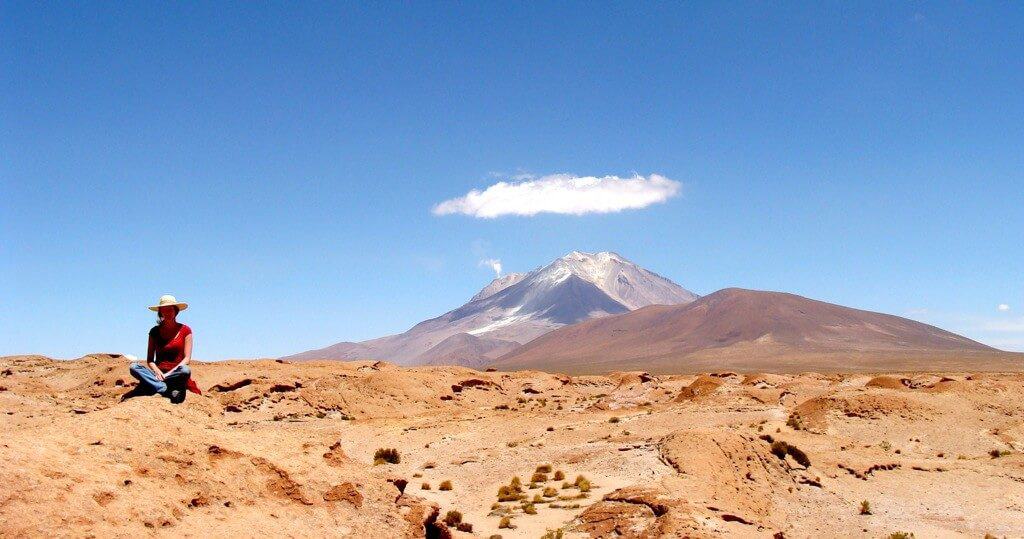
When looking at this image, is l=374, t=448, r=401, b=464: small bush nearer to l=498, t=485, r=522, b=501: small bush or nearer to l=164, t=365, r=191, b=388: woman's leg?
l=498, t=485, r=522, b=501: small bush

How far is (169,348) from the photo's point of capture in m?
8.97

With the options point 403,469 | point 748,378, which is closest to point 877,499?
point 403,469

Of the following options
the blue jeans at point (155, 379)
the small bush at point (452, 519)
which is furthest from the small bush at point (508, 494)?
the blue jeans at point (155, 379)

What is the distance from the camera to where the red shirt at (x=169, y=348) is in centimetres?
891

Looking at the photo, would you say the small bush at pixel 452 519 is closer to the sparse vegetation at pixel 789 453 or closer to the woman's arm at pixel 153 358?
the woman's arm at pixel 153 358

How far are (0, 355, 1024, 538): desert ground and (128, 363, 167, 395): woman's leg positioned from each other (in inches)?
14.2

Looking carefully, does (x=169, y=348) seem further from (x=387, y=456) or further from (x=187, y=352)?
(x=387, y=456)

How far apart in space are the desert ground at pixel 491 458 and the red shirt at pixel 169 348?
1.78 ft

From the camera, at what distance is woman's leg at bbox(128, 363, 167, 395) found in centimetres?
890

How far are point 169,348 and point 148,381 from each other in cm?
50

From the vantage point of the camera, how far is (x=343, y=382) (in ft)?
129

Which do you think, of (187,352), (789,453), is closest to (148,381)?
(187,352)

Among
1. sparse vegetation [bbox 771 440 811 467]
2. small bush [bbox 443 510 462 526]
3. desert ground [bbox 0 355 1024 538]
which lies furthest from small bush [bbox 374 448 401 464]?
sparse vegetation [bbox 771 440 811 467]

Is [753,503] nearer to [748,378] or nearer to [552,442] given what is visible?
[552,442]
